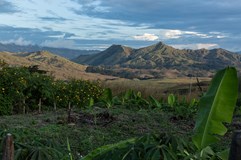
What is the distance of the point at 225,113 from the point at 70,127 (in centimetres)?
562

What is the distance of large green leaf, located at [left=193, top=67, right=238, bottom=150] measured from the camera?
3014mm

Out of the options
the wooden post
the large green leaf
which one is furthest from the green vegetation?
the wooden post

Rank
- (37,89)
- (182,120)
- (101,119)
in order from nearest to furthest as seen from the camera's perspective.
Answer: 1. (101,119)
2. (182,120)
3. (37,89)

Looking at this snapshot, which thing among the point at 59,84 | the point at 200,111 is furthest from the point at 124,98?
the point at 200,111

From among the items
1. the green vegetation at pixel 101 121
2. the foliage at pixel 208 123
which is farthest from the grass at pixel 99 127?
the foliage at pixel 208 123

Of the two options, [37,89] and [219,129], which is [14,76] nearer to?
[37,89]

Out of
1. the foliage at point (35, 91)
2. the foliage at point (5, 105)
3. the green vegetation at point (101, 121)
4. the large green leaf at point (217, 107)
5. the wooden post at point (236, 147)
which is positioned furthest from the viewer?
the foliage at point (35, 91)

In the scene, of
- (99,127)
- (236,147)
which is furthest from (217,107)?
(99,127)

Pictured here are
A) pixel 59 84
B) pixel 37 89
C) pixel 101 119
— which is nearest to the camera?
pixel 101 119

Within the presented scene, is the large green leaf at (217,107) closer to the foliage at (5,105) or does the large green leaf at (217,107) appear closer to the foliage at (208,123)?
the foliage at (208,123)

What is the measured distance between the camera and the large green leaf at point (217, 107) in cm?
301

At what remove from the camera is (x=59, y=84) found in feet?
44.7

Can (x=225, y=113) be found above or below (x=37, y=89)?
above

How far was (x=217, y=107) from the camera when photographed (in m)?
3.02
